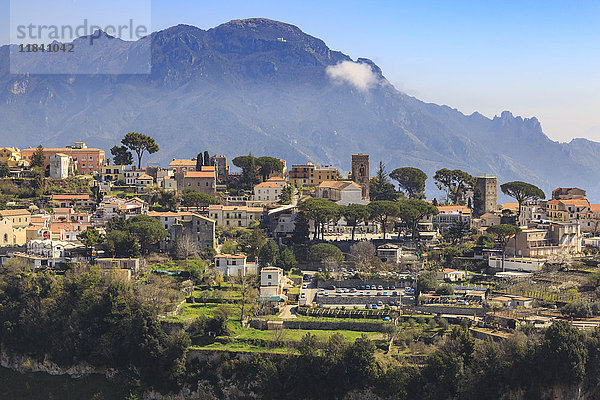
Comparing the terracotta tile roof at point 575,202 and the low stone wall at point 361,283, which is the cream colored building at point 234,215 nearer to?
the low stone wall at point 361,283

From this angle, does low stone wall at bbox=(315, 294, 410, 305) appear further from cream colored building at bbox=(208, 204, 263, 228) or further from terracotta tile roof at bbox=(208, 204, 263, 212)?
terracotta tile roof at bbox=(208, 204, 263, 212)

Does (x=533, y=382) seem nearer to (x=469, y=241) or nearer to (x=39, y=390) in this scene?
(x=469, y=241)

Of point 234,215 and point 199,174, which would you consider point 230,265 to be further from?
point 199,174

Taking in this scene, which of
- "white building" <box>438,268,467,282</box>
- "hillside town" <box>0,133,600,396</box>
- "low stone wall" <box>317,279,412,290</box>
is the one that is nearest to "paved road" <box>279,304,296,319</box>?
"hillside town" <box>0,133,600,396</box>

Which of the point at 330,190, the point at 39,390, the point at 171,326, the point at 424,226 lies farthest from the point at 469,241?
the point at 39,390

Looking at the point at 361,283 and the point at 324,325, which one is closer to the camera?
the point at 324,325

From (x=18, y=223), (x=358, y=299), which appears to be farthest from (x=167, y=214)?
(x=358, y=299)
